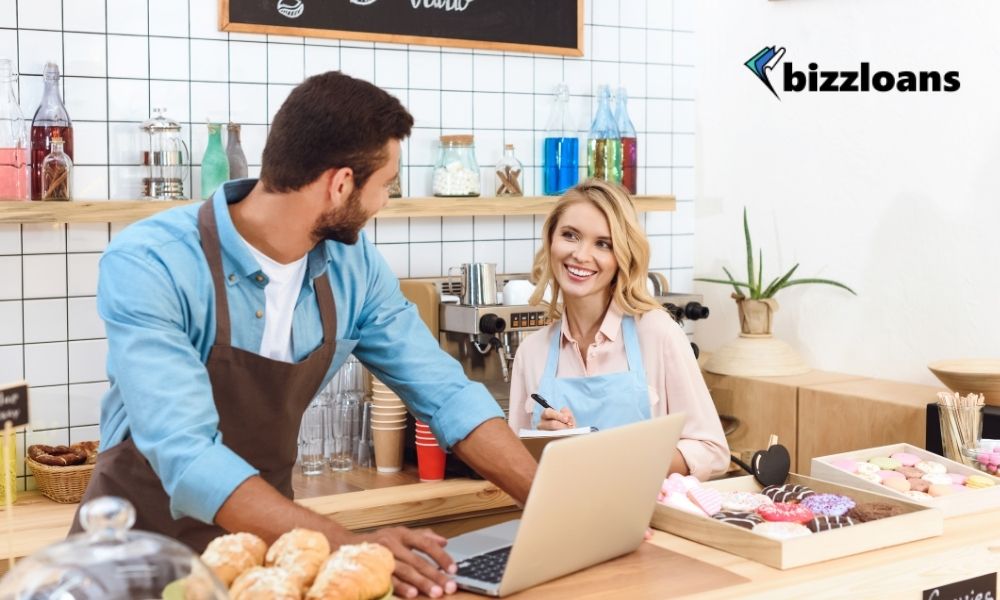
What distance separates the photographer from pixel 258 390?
2143 mm

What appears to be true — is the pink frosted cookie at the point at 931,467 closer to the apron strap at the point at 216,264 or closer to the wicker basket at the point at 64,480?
the apron strap at the point at 216,264

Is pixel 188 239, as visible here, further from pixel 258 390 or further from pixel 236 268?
pixel 258 390

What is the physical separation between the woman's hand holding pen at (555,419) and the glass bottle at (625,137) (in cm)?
150

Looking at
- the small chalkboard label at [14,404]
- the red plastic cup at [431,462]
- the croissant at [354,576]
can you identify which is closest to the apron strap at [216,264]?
the small chalkboard label at [14,404]

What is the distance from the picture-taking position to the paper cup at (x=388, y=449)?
10.9ft

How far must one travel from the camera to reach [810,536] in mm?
1912

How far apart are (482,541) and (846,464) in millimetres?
833

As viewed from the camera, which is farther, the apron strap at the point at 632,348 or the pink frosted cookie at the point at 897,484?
the apron strap at the point at 632,348

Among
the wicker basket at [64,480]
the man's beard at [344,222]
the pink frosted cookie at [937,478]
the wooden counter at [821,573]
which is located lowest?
the wicker basket at [64,480]

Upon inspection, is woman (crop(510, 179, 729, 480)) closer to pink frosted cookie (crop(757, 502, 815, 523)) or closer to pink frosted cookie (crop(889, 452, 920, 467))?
pink frosted cookie (crop(889, 452, 920, 467))

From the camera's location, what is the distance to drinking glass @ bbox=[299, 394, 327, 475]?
11.0 feet

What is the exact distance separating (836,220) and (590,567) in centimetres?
229

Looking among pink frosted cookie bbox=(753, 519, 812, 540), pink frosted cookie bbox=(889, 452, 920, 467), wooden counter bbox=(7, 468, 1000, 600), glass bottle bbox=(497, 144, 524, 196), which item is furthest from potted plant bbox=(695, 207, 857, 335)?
pink frosted cookie bbox=(753, 519, 812, 540)

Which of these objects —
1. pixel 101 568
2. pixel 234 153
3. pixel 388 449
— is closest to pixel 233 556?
pixel 101 568
